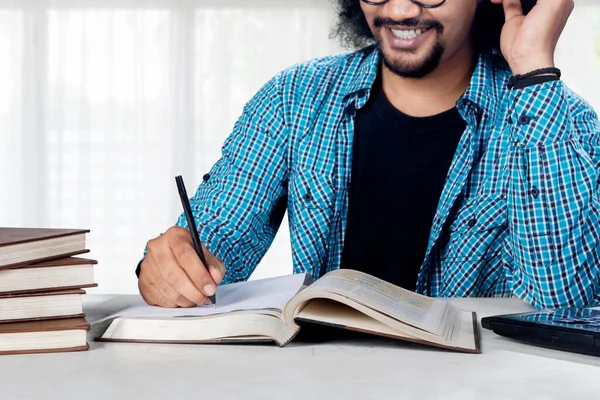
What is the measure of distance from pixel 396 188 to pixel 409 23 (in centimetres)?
35

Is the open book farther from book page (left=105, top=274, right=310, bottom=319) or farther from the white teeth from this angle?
the white teeth

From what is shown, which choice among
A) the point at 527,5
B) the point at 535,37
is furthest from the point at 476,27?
the point at 535,37

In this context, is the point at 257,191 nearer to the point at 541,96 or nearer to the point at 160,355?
the point at 541,96

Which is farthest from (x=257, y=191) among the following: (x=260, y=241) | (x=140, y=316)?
(x=140, y=316)

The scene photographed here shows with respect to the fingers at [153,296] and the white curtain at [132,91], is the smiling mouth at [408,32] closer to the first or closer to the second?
the fingers at [153,296]

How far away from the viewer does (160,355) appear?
2.61 feet

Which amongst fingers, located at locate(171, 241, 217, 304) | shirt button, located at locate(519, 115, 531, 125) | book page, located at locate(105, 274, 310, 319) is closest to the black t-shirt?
shirt button, located at locate(519, 115, 531, 125)

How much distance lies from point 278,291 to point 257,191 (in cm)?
61

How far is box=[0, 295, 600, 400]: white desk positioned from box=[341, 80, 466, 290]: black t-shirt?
74cm

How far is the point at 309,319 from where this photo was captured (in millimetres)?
818

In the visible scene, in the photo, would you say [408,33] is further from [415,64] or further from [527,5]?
[527,5]

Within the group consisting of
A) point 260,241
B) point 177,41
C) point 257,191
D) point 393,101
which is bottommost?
point 260,241

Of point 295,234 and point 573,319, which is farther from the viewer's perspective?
point 295,234

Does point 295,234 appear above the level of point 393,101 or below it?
below
